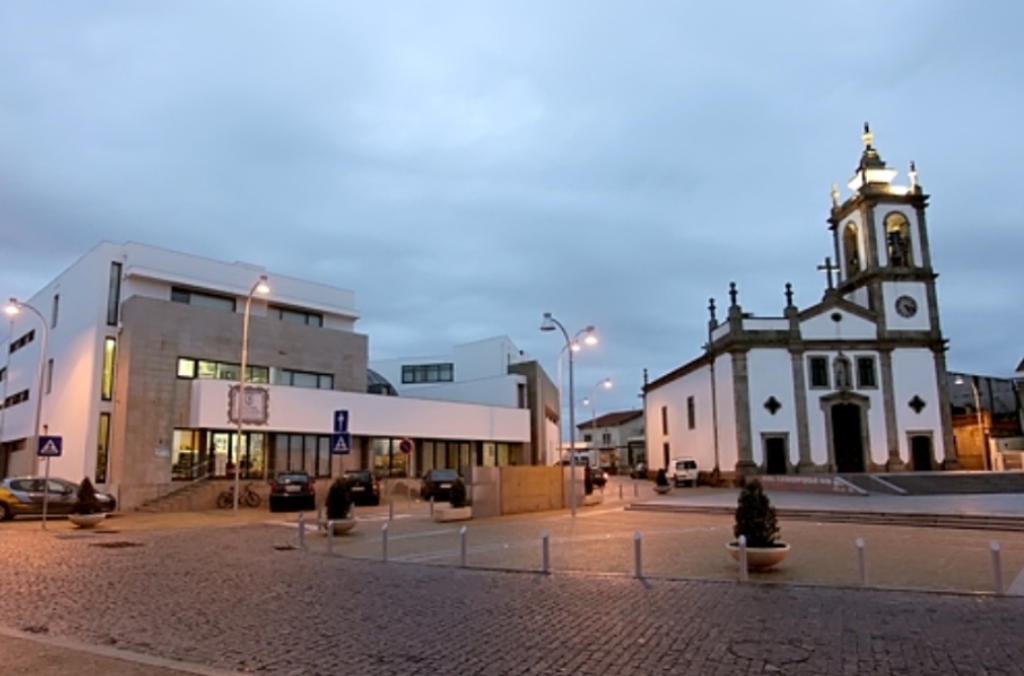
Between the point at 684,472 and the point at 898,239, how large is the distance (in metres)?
20.9

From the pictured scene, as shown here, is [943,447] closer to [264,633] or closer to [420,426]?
[420,426]

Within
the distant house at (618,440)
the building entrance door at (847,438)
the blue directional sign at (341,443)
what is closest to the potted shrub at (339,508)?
the blue directional sign at (341,443)

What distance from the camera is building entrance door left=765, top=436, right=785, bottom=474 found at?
45.8 metres

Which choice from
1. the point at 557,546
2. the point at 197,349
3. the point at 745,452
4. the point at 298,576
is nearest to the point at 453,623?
the point at 298,576

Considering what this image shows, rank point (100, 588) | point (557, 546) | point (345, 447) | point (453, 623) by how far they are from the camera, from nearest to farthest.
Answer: point (453, 623) < point (100, 588) < point (557, 546) < point (345, 447)

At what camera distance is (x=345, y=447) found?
20719mm

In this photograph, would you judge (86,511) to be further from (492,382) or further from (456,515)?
(492,382)

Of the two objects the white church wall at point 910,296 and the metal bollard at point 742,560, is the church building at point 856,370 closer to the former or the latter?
the white church wall at point 910,296

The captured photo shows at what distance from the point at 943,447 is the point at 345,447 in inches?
1574

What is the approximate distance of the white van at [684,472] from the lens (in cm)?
4962

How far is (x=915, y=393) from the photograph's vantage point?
154 feet

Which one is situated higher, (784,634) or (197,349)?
(197,349)

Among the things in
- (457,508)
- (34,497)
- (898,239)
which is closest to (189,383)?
(34,497)

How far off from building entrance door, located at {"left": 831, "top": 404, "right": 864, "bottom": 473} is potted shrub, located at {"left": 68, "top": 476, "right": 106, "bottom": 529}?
39372 mm
